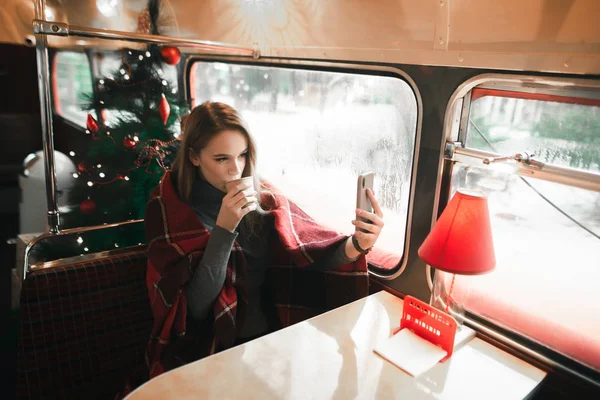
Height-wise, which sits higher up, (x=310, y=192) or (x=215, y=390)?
(x=310, y=192)

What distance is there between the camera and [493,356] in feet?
4.76

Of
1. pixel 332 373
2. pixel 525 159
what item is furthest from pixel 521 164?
pixel 332 373

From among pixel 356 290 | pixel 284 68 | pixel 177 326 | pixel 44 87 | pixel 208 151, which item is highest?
pixel 284 68

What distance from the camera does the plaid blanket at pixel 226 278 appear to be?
1681 millimetres

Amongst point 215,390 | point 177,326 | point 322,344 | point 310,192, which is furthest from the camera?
point 310,192

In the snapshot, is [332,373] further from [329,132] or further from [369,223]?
[329,132]

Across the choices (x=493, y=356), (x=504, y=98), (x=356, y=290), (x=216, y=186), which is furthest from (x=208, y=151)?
(x=493, y=356)

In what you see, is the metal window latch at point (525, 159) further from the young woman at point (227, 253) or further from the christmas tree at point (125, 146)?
the christmas tree at point (125, 146)

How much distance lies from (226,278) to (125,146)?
3.24 ft

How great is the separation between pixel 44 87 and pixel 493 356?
6.17 feet

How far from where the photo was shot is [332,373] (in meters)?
1.31

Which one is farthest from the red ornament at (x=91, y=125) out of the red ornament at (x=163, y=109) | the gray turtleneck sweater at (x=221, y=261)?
the gray turtleneck sweater at (x=221, y=261)

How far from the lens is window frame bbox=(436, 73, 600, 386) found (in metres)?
1.28

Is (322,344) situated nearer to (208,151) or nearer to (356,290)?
(356,290)
